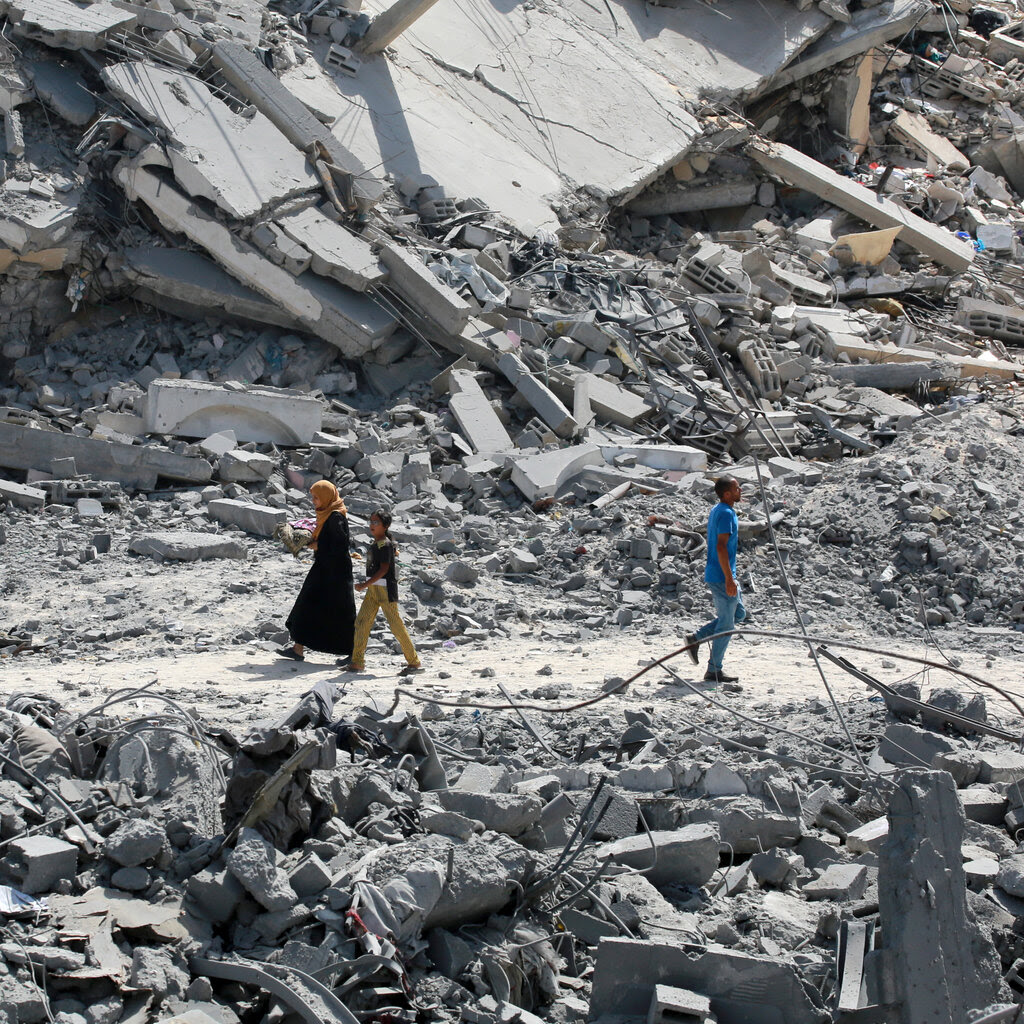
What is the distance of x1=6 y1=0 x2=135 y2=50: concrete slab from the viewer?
12125 mm

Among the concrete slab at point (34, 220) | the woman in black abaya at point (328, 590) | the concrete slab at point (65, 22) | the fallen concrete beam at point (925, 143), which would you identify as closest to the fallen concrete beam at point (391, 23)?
the concrete slab at point (65, 22)

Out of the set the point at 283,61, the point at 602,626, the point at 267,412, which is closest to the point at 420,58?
the point at 283,61

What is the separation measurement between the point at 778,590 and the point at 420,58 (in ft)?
34.5

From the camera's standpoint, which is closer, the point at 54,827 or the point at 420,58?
the point at 54,827

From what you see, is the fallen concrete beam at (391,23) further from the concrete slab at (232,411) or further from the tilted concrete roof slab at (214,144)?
the concrete slab at (232,411)

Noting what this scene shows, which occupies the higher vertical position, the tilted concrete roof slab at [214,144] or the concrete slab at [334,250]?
the tilted concrete roof slab at [214,144]

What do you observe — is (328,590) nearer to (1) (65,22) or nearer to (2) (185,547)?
(2) (185,547)

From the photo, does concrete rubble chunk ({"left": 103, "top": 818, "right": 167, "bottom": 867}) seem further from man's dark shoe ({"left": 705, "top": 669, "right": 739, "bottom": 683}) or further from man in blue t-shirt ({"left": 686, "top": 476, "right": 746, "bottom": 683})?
man's dark shoe ({"left": 705, "top": 669, "right": 739, "bottom": 683})

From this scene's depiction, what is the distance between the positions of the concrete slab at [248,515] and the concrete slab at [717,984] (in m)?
6.29

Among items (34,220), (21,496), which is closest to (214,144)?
(34,220)

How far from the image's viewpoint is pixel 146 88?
1222cm

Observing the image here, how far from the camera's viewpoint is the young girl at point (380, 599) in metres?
7.13

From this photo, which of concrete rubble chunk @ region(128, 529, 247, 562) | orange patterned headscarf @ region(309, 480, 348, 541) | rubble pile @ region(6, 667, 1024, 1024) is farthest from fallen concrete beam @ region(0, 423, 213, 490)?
rubble pile @ region(6, 667, 1024, 1024)

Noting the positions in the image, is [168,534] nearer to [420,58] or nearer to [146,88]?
[146,88]
